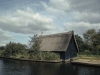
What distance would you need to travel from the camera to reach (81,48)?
6619cm

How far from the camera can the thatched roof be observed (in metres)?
37.1

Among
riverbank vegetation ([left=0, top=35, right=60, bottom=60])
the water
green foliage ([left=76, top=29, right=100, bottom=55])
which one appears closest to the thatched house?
riverbank vegetation ([left=0, top=35, right=60, bottom=60])

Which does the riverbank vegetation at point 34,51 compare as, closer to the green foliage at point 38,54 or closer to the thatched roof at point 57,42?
the green foliage at point 38,54

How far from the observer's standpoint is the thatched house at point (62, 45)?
37044 millimetres

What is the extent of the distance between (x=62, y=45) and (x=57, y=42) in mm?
2603

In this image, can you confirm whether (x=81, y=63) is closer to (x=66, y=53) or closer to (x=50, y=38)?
(x=66, y=53)

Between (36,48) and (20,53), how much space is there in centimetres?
811

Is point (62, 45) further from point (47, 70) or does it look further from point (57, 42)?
point (47, 70)

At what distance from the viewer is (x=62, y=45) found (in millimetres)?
37250

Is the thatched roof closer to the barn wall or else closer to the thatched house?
the thatched house

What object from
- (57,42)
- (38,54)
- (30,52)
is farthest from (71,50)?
(30,52)

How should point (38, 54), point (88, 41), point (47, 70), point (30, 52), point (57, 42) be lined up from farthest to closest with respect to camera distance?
1. point (88, 41)
2. point (30, 52)
3. point (57, 42)
4. point (38, 54)
5. point (47, 70)

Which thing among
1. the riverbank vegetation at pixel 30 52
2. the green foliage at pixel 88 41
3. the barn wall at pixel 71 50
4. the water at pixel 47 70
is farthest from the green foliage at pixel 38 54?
the green foliage at pixel 88 41

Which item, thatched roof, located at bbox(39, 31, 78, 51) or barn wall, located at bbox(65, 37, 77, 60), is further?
barn wall, located at bbox(65, 37, 77, 60)
